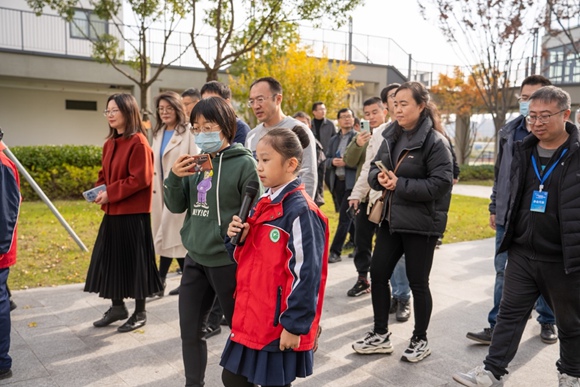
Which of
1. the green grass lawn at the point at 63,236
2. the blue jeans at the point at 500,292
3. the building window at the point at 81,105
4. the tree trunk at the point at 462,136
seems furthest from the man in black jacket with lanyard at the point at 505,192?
the tree trunk at the point at 462,136

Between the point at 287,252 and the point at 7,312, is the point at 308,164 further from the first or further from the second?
the point at 7,312

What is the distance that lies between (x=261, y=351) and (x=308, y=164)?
82.3 inches

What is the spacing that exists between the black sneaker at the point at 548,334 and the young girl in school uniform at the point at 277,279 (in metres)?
2.88

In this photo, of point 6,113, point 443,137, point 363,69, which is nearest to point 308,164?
point 443,137

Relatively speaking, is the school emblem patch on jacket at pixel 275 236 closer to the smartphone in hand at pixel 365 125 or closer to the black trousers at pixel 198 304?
the black trousers at pixel 198 304

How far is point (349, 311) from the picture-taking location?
5.43 metres

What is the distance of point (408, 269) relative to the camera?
414cm

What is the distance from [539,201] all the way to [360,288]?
111 inches

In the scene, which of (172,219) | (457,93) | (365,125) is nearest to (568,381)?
(365,125)

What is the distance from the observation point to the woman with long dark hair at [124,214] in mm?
4691

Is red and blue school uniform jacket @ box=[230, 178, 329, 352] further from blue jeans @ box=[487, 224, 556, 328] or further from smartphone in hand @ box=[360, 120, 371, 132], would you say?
smartphone in hand @ box=[360, 120, 371, 132]

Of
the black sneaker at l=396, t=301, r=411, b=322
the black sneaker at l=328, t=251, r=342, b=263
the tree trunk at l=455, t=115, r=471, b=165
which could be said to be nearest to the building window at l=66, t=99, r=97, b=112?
the black sneaker at l=328, t=251, r=342, b=263

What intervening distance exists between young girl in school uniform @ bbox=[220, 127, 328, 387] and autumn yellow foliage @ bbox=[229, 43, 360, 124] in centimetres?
1400

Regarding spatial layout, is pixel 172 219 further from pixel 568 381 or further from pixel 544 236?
pixel 568 381
